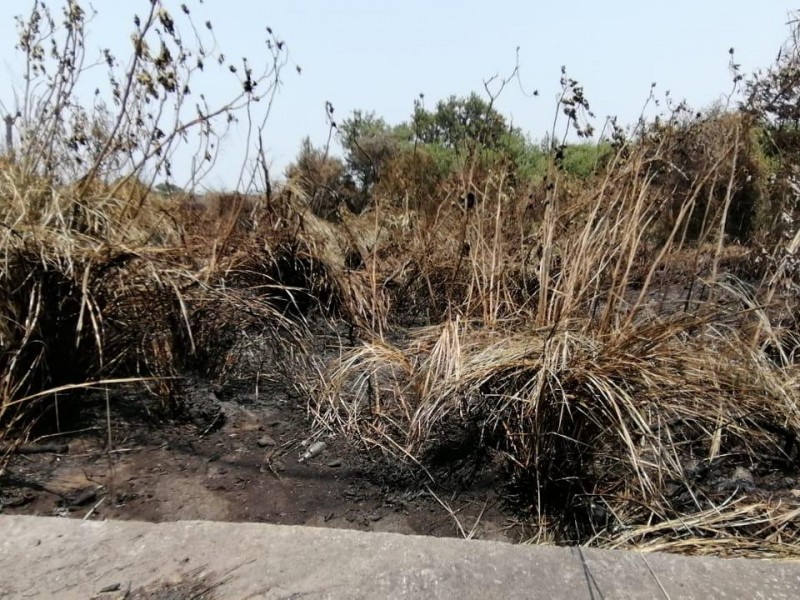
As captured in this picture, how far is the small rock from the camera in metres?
2.34

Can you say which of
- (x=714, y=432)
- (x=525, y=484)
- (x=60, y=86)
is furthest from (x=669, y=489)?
(x=60, y=86)

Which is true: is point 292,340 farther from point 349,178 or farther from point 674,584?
point 349,178

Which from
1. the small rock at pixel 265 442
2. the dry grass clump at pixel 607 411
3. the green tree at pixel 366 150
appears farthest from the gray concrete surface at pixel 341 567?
the green tree at pixel 366 150

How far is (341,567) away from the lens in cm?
137

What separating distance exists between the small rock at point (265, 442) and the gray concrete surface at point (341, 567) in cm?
79

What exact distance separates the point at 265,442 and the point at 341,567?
106 centimetres

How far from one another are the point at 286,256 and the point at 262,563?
2409mm

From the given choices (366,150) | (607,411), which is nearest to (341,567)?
(607,411)

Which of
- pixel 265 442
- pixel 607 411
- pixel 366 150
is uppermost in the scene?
pixel 366 150

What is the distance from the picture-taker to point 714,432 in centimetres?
212

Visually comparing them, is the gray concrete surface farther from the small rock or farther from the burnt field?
the small rock

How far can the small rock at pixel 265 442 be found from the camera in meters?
2.34

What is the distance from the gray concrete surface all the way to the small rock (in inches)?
31.1

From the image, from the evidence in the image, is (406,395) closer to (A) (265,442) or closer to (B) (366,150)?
(A) (265,442)
